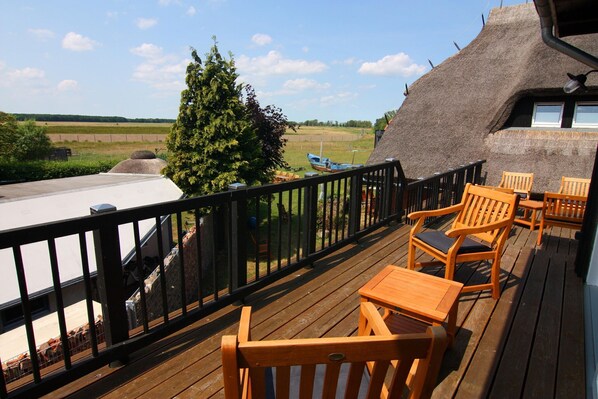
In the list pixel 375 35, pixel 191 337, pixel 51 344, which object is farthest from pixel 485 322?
pixel 375 35

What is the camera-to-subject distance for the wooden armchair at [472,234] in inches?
107

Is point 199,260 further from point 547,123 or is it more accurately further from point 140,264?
point 547,123

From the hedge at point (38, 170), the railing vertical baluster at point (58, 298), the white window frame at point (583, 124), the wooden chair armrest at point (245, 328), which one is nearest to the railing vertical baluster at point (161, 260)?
the railing vertical baluster at point (58, 298)

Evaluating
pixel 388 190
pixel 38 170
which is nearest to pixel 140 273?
pixel 388 190

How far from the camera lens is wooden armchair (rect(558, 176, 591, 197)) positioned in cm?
598

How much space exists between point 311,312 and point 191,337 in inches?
35.6

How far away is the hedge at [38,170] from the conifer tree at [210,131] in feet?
38.0

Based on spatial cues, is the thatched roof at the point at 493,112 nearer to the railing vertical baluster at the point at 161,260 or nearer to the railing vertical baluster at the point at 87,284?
the railing vertical baluster at the point at 161,260

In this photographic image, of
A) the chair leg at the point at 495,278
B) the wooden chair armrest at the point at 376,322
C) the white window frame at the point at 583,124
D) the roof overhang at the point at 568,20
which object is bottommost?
the chair leg at the point at 495,278

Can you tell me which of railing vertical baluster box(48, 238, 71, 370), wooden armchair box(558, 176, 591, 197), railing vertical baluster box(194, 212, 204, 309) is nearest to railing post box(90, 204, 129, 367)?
railing vertical baluster box(48, 238, 71, 370)

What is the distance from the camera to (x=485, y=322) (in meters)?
2.50

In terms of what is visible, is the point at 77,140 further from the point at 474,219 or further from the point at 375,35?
the point at 474,219

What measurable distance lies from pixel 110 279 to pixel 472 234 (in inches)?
117

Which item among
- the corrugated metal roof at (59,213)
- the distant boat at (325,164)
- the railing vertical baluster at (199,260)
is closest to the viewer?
the railing vertical baluster at (199,260)
